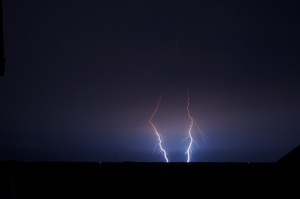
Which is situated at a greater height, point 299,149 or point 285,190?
point 299,149

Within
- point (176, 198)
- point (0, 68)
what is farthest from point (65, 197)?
point (0, 68)

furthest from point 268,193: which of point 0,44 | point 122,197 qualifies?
point 122,197

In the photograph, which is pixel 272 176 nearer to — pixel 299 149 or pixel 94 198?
pixel 299 149

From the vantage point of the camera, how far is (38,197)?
10320mm

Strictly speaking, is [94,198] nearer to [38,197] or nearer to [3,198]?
[38,197]

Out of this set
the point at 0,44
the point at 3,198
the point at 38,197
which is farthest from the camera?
the point at 38,197

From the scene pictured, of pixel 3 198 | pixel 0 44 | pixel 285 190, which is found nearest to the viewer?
pixel 0 44

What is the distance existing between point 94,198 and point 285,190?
8889 millimetres

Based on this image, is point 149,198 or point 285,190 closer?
point 285,190

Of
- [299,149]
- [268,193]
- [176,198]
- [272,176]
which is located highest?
[299,149]

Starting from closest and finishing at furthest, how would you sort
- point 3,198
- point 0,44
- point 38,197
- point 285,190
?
point 0,44 → point 285,190 → point 3,198 → point 38,197

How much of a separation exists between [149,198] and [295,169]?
8.27m

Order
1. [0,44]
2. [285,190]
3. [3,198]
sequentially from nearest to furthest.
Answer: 1. [0,44]
2. [285,190]
3. [3,198]

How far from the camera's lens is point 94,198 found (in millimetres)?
10602
